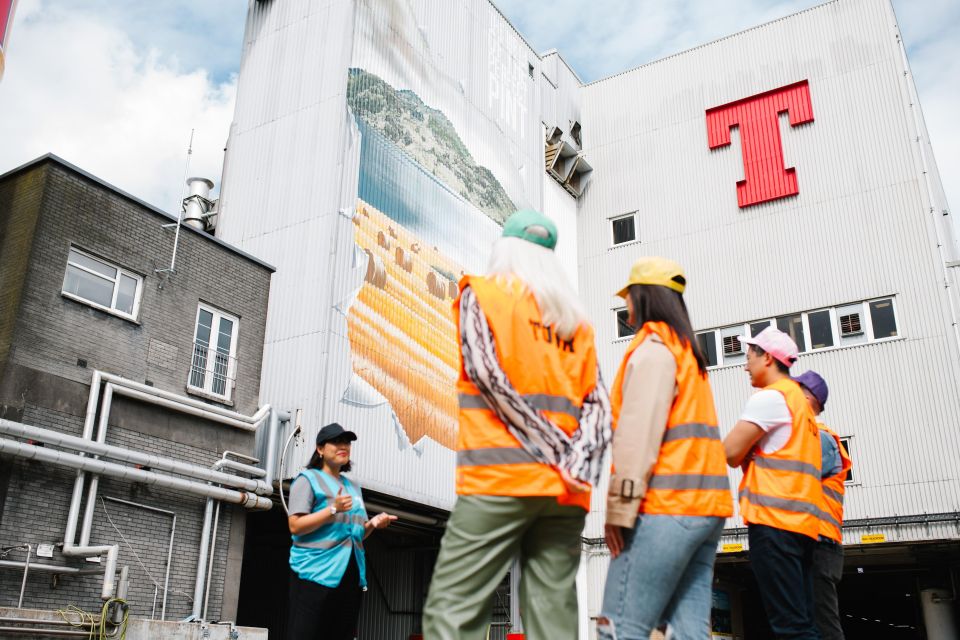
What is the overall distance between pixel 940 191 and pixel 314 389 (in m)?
20.1

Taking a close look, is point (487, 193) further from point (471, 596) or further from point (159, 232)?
point (471, 596)

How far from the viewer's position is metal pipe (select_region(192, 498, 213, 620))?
1477 centimetres

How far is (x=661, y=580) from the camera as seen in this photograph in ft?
10.9

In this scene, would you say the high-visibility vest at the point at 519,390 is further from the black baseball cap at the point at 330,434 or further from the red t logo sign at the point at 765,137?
the red t logo sign at the point at 765,137

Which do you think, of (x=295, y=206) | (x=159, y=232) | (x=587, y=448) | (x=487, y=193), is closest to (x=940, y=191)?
(x=487, y=193)

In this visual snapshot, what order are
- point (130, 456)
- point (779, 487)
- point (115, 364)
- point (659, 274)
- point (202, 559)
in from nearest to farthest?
1. point (659, 274)
2. point (779, 487)
3. point (130, 456)
4. point (115, 364)
5. point (202, 559)

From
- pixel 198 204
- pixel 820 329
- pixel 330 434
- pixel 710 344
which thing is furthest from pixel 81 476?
pixel 820 329

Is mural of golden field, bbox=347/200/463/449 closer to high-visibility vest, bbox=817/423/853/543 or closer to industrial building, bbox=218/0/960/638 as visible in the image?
industrial building, bbox=218/0/960/638

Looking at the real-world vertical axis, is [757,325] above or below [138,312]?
above

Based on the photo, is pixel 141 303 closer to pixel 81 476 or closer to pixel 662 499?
pixel 81 476

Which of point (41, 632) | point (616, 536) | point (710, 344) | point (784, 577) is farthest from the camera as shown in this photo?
point (710, 344)

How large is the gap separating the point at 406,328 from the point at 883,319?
12050 millimetres

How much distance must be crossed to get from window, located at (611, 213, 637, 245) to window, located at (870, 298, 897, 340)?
7.36 metres

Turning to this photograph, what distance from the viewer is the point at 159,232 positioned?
1605 cm
